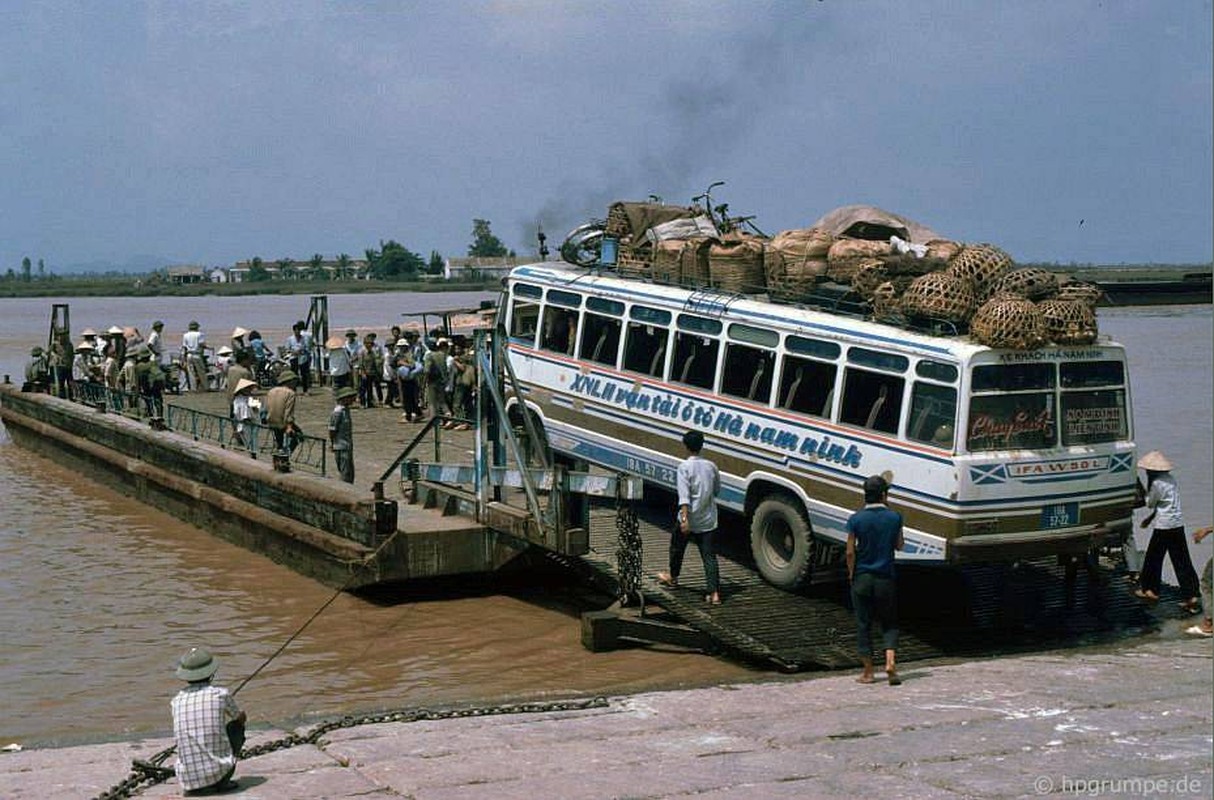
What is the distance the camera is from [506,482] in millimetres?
15055

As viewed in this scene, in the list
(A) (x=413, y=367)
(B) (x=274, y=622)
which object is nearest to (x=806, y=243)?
(B) (x=274, y=622)

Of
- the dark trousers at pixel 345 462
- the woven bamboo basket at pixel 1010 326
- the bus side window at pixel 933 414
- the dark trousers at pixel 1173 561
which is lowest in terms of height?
the dark trousers at pixel 1173 561

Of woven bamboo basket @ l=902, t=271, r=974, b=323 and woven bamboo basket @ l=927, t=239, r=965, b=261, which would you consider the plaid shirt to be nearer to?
woven bamboo basket @ l=902, t=271, r=974, b=323

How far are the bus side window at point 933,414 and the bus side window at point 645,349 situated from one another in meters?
3.50

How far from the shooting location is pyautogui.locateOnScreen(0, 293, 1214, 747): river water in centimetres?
1297

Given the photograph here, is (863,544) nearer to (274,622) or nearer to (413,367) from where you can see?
(274,622)

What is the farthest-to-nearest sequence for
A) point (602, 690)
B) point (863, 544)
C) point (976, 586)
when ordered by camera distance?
point (976, 586), point (602, 690), point (863, 544)

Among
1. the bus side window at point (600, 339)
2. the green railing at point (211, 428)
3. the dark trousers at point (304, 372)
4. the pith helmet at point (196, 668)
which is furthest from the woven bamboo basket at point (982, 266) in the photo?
the dark trousers at point (304, 372)

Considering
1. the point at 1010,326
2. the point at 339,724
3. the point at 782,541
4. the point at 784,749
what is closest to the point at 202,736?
the point at 339,724

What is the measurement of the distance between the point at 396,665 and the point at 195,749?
5653mm

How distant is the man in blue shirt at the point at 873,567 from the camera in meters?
11.0

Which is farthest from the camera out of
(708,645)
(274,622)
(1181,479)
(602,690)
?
(1181,479)

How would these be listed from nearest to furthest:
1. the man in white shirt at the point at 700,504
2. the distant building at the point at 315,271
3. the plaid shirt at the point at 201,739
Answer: the plaid shirt at the point at 201,739 < the man in white shirt at the point at 700,504 < the distant building at the point at 315,271

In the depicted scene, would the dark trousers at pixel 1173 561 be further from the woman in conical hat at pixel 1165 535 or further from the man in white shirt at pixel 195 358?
the man in white shirt at pixel 195 358
